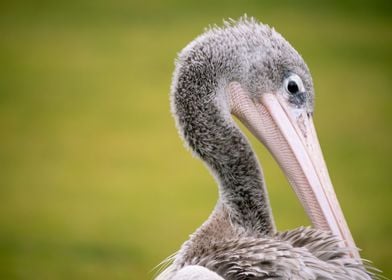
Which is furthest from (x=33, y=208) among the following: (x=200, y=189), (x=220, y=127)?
(x=220, y=127)

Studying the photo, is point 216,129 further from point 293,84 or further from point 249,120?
point 293,84

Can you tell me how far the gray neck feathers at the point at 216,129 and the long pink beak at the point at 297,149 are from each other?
112mm

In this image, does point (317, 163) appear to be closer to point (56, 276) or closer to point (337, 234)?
point (337, 234)

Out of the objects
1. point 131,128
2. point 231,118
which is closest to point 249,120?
point 231,118

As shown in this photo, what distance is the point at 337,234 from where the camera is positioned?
11.3 ft

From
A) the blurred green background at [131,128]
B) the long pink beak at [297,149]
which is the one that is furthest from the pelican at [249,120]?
the blurred green background at [131,128]

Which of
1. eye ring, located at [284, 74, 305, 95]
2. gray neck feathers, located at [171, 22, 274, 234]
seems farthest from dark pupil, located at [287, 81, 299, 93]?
gray neck feathers, located at [171, 22, 274, 234]

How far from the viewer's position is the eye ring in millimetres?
3564

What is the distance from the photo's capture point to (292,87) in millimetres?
3590

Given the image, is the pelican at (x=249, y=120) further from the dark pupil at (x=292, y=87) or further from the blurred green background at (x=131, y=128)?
the blurred green background at (x=131, y=128)

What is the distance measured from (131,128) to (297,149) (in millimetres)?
3656

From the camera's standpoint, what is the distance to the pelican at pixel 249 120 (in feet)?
11.5

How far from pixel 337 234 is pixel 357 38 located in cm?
389

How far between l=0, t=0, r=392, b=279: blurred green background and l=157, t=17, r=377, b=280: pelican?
261cm
